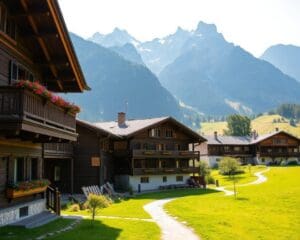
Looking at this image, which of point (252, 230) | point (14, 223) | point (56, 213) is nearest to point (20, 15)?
point (14, 223)

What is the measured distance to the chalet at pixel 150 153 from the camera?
5259cm

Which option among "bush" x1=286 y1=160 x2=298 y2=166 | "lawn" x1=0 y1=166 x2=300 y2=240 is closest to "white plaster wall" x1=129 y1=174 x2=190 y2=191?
"lawn" x1=0 y1=166 x2=300 y2=240

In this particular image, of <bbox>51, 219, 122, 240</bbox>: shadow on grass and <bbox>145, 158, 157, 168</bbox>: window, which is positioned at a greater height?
<bbox>145, 158, 157, 168</bbox>: window

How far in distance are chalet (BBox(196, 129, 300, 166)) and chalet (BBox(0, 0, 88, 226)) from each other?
258 ft

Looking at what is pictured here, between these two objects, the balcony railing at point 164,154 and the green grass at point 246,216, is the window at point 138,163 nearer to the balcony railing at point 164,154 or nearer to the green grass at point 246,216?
the balcony railing at point 164,154

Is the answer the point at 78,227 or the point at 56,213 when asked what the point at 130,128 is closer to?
the point at 56,213

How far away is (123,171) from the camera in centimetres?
5312

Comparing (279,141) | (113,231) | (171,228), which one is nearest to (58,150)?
(171,228)

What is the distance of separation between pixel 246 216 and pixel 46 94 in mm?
16861

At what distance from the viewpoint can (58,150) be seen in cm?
4022

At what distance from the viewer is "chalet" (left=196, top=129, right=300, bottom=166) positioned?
330ft

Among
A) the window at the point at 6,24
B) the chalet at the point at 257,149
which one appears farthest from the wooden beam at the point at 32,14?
the chalet at the point at 257,149

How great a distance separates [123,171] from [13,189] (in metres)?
34.6

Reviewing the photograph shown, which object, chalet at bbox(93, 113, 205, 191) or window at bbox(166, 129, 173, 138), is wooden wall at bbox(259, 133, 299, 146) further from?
window at bbox(166, 129, 173, 138)
